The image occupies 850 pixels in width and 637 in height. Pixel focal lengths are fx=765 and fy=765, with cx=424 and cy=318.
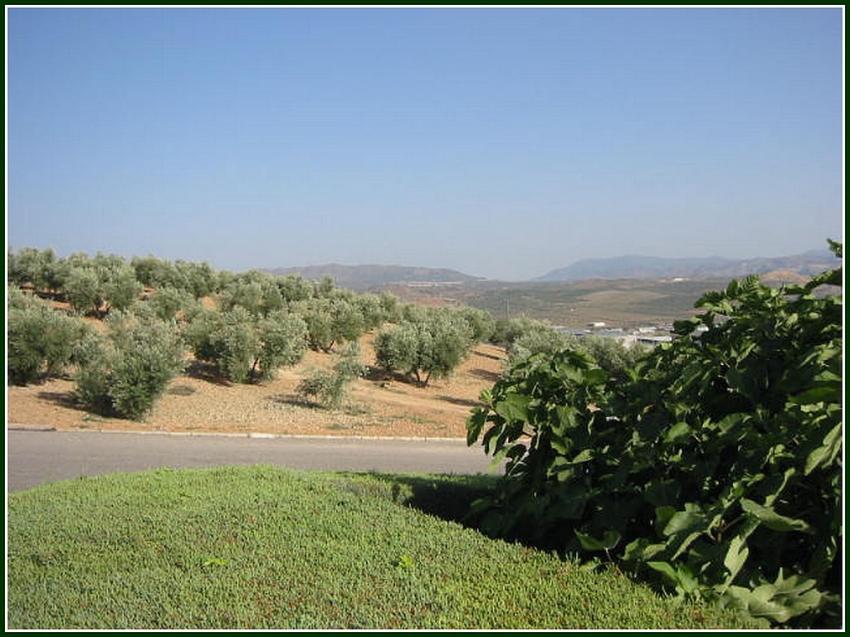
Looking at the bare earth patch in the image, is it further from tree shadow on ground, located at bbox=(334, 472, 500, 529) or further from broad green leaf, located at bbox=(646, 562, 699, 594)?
broad green leaf, located at bbox=(646, 562, 699, 594)

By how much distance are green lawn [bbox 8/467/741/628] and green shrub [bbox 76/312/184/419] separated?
11.2 m

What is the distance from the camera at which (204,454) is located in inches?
461

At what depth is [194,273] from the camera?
42.7 metres

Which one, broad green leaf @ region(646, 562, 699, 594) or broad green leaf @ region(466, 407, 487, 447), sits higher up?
broad green leaf @ region(466, 407, 487, 447)

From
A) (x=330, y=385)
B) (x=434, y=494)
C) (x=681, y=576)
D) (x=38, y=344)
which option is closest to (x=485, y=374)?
(x=330, y=385)

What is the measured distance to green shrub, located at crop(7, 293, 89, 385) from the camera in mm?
18672

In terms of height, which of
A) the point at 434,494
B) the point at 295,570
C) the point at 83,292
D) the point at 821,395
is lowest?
the point at 434,494

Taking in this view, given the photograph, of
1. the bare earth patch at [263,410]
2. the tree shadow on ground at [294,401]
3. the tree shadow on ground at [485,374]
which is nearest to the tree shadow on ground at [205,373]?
the bare earth patch at [263,410]

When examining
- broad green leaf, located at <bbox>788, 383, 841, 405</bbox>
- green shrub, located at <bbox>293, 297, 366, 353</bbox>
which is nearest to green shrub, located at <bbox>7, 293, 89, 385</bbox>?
green shrub, located at <bbox>293, 297, 366, 353</bbox>

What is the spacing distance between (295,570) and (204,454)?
820 centimetres

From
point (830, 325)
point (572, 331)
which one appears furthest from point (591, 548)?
point (572, 331)

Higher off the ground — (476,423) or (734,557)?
(476,423)

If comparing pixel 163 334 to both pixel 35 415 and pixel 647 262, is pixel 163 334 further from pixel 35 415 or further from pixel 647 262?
pixel 647 262

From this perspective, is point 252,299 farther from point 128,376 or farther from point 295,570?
point 295,570
